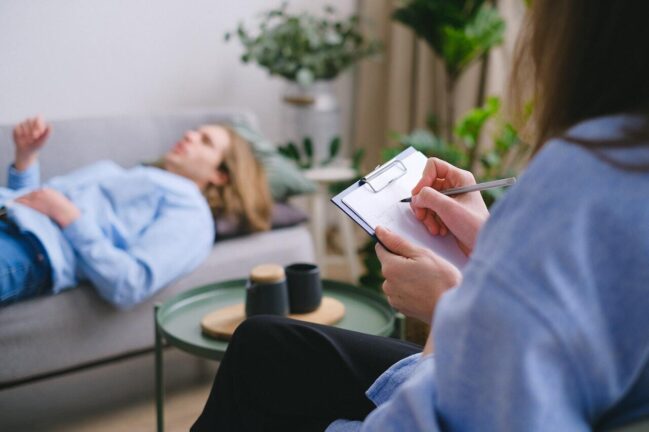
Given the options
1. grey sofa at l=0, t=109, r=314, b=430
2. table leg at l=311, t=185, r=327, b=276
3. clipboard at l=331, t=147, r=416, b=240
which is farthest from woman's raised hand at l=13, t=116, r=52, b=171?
clipboard at l=331, t=147, r=416, b=240

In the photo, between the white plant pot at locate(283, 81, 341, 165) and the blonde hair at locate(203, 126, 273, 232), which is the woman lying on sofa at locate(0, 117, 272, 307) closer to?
the blonde hair at locate(203, 126, 273, 232)

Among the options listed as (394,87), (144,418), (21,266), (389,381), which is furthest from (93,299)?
(394,87)

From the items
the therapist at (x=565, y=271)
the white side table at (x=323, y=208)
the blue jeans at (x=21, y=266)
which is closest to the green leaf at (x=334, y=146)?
the white side table at (x=323, y=208)

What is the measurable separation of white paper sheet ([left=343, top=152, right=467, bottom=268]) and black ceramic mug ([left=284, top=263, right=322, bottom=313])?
0.54 metres

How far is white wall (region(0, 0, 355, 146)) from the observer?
2627 millimetres

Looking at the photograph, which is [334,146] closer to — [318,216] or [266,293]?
[318,216]


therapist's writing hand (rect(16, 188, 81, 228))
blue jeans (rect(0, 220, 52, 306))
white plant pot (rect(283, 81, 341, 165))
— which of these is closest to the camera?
blue jeans (rect(0, 220, 52, 306))

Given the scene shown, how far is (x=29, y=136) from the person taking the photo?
1960mm

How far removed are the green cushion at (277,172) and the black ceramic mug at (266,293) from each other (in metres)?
0.97

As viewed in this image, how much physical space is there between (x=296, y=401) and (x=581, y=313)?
512 mm

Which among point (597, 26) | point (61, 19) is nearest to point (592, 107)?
point (597, 26)

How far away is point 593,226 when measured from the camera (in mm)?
487

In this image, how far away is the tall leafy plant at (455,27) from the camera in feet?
8.88

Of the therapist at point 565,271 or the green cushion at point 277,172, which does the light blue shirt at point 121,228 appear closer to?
the green cushion at point 277,172
